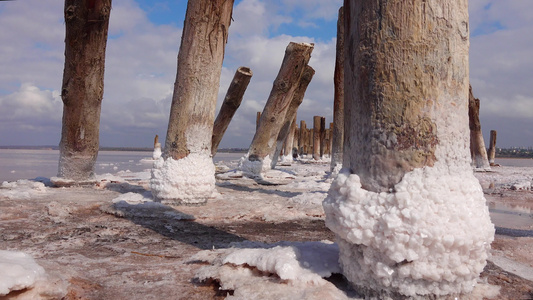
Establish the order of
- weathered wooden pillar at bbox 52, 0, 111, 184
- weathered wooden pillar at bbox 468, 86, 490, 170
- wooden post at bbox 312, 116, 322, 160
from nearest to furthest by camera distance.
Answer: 1. weathered wooden pillar at bbox 52, 0, 111, 184
2. weathered wooden pillar at bbox 468, 86, 490, 170
3. wooden post at bbox 312, 116, 322, 160

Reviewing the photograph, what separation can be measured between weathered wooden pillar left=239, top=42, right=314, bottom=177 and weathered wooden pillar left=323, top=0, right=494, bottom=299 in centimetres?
627

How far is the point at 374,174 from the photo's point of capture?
1.74 m

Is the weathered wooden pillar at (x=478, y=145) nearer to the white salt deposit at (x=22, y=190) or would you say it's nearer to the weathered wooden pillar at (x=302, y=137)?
the white salt deposit at (x=22, y=190)

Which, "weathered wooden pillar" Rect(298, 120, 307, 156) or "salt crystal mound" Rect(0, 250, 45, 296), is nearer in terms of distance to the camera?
"salt crystal mound" Rect(0, 250, 45, 296)

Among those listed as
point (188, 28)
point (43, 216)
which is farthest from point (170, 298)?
point (188, 28)

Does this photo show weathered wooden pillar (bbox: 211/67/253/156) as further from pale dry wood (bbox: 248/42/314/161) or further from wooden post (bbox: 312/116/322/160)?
wooden post (bbox: 312/116/322/160)

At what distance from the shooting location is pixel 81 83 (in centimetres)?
604

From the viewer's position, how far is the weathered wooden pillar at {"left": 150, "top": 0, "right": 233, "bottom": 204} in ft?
14.3

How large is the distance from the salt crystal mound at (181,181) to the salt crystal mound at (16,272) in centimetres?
259

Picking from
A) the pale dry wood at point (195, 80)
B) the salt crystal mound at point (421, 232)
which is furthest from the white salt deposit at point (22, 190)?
the salt crystal mound at point (421, 232)

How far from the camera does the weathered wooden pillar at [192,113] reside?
4.35 metres

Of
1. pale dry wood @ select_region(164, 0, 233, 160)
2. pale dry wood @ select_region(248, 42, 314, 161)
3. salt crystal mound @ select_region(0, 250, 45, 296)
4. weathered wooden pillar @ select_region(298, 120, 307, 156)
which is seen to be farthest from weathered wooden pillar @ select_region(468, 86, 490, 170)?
weathered wooden pillar @ select_region(298, 120, 307, 156)

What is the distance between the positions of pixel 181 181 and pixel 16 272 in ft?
9.27

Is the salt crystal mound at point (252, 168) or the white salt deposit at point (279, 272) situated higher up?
the salt crystal mound at point (252, 168)
